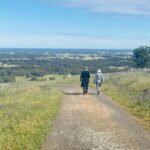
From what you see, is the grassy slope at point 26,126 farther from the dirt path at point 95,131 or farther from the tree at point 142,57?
the tree at point 142,57

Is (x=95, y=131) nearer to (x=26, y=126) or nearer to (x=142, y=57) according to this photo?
(x=26, y=126)

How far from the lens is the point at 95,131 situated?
16594 mm

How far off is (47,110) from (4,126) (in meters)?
4.83

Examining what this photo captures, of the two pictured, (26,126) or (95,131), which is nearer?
(95,131)

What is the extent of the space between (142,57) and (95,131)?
298 ft

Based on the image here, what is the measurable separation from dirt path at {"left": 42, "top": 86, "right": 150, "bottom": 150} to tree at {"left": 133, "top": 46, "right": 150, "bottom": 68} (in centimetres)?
8325

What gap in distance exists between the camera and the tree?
347ft

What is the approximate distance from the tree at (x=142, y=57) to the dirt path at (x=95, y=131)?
83253mm

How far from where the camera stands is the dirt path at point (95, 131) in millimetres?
14195

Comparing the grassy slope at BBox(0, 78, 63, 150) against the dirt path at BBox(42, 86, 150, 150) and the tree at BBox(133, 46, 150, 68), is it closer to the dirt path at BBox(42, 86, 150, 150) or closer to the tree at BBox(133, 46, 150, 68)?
the dirt path at BBox(42, 86, 150, 150)

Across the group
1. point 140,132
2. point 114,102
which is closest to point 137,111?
point 114,102

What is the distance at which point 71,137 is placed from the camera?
15.4m

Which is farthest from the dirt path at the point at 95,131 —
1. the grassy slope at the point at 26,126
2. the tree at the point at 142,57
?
the tree at the point at 142,57

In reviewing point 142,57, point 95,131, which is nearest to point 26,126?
point 95,131
